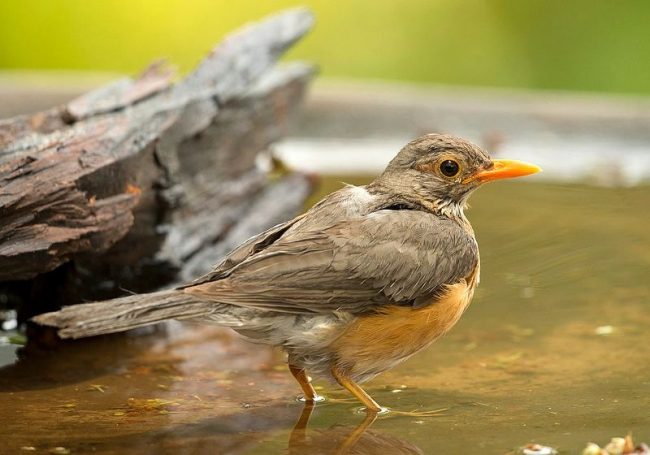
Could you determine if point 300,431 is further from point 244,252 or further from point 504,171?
point 504,171

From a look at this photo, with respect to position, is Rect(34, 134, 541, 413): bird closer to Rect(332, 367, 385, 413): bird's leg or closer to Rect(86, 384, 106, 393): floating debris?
Rect(332, 367, 385, 413): bird's leg

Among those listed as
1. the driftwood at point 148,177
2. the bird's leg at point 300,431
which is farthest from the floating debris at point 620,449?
the driftwood at point 148,177

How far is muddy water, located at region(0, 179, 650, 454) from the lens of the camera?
4.30 meters

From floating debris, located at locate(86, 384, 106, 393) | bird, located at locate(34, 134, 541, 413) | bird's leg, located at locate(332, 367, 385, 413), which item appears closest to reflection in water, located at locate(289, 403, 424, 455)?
bird's leg, located at locate(332, 367, 385, 413)

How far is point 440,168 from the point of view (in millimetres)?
5438

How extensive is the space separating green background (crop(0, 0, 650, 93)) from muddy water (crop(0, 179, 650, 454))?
6955mm

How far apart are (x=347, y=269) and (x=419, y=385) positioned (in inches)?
25.9

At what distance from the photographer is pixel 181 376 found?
5.21 m

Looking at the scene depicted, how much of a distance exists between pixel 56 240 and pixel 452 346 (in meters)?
1.89

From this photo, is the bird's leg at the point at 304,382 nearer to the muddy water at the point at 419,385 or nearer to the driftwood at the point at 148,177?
the muddy water at the point at 419,385

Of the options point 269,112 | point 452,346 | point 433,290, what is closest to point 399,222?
point 433,290

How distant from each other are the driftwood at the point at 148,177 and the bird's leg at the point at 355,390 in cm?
118

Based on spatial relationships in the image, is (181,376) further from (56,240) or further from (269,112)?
(269,112)

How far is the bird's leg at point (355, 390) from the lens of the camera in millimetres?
4785
